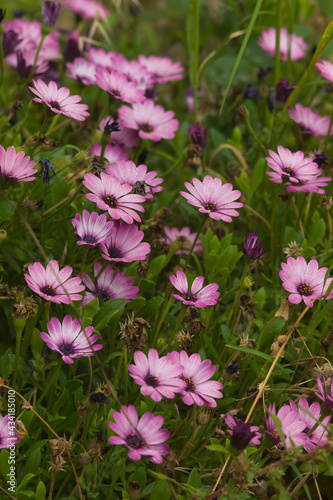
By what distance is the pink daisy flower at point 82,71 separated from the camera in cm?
213

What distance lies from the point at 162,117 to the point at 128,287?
0.76 metres

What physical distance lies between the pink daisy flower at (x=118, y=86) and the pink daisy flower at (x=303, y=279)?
0.68m

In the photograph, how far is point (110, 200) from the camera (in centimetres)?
150

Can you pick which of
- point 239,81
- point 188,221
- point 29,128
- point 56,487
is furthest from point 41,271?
point 239,81

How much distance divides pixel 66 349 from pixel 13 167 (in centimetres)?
48

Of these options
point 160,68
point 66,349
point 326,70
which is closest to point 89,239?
point 66,349

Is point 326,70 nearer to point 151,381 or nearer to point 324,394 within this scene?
point 324,394

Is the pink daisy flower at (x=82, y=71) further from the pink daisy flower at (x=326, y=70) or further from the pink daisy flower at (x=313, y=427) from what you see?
the pink daisy flower at (x=313, y=427)

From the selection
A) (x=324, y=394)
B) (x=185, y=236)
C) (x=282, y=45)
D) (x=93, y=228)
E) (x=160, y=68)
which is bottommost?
(x=185, y=236)

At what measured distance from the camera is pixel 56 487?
55.6 inches

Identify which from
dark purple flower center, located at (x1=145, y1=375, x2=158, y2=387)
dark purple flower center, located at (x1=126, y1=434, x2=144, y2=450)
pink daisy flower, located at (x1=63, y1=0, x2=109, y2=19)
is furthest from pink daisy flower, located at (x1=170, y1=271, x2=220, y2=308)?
pink daisy flower, located at (x1=63, y1=0, x2=109, y2=19)

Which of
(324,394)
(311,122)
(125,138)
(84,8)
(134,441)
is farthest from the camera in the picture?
(84,8)

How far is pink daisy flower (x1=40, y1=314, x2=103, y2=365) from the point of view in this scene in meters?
1.32

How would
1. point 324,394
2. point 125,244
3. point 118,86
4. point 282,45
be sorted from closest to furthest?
point 324,394 → point 125,244 → point 118,86 → point 282,45
